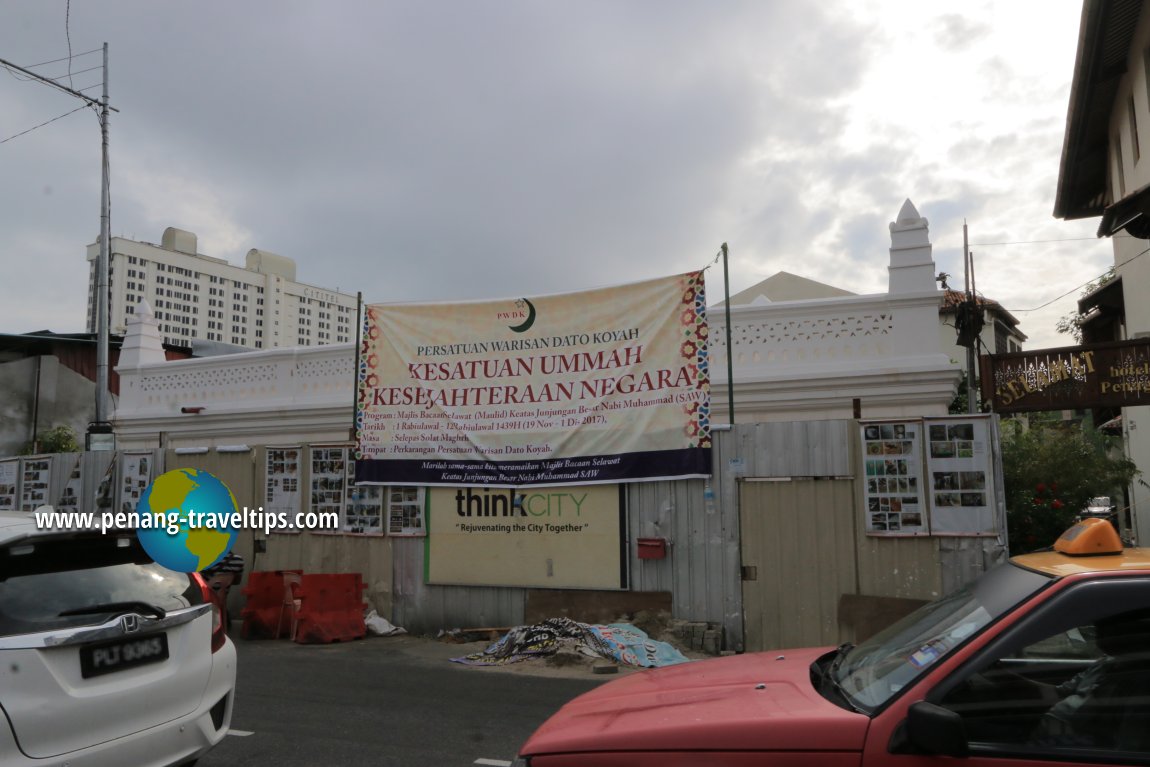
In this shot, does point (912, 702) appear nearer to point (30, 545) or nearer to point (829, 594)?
point (30, 545)

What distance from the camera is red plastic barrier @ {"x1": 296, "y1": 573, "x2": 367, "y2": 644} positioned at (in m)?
9.11

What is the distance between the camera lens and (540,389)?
929 cm

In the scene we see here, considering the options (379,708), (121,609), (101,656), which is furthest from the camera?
(379,708)

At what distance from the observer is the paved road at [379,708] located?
204 inches

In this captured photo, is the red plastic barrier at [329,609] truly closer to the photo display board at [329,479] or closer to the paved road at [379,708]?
the paved road at [379,708]

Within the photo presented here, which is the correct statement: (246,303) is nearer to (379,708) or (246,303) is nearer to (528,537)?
(528,537)

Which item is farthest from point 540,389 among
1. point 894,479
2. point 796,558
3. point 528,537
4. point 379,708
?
point 379,708

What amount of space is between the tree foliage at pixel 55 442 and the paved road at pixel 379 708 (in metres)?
16.2

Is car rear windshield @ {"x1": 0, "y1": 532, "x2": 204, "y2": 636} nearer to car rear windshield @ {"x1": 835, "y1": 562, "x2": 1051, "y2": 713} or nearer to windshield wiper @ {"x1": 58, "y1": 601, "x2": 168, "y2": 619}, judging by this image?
windshield wiper @ {"x1": 58, "y1": 601, "x2": 168, "y2": 619}

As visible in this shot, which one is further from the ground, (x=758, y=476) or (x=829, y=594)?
(x=758, y=476)

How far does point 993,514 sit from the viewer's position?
7.41 m

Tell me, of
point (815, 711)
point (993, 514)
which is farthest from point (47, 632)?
point (993, 514)

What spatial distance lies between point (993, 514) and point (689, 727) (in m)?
5.97

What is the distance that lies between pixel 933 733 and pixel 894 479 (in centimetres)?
588
